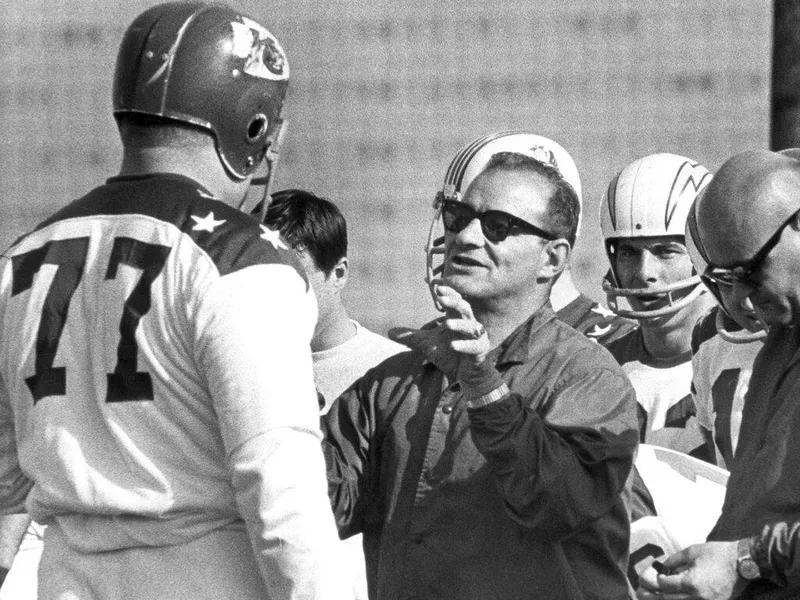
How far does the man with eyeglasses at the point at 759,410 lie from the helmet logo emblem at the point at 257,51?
80 cm

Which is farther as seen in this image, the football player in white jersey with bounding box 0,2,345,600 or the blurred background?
the blurred background

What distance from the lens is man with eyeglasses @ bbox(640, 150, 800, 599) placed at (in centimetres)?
282

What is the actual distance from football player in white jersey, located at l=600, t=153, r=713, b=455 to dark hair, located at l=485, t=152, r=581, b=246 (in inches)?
47.3

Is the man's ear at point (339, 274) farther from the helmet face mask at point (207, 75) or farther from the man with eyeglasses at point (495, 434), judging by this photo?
the helmet face mask at point (207, 75)

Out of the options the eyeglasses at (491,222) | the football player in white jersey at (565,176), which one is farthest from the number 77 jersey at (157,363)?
the football player in white jersey at (565,176)

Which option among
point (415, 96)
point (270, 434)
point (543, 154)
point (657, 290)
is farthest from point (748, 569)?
point (415, 96)

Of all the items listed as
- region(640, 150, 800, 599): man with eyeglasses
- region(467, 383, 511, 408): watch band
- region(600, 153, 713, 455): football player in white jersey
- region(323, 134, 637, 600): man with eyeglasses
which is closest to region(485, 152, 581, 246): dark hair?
region(323, 134, 637, 600): man with eyeglasses

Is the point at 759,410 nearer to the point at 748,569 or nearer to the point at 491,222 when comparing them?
the point at 748,569

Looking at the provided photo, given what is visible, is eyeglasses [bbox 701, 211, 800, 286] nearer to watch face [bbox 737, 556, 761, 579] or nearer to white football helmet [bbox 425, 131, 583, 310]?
watch face [bbox 737, 556, 761, 579]

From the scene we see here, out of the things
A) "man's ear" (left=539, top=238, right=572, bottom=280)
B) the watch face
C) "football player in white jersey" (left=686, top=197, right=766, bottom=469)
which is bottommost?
"football player in white jersey" (left=686, top=197, right=766, bottom=469)

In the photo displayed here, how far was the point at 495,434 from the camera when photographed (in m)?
3.34

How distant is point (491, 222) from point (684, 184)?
1.82 meters

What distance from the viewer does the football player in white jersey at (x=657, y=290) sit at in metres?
5.02

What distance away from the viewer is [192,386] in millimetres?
2809
